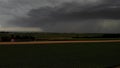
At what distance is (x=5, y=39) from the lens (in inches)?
1848

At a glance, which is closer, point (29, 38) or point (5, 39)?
point (5, 39)
